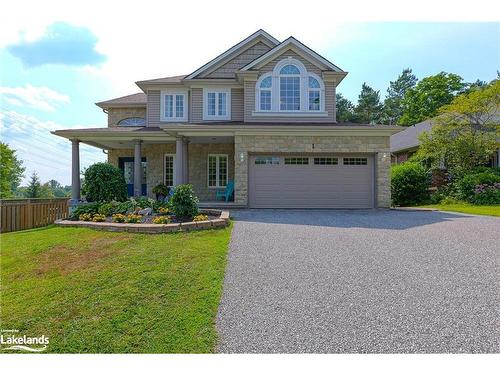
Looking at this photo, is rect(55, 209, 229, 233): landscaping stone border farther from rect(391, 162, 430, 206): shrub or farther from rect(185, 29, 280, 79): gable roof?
rect(391, 162, 430, 206): shrub

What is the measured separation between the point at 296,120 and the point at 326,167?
2.72m

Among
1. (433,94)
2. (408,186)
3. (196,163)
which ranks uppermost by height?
(433,94)

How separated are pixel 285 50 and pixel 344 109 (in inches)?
1250

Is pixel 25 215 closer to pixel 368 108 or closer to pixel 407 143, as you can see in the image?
pixel 407 143

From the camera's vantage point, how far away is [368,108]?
44.8 meters

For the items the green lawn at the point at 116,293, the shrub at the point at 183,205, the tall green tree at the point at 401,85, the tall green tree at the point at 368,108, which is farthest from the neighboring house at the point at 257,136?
the tall green tree at the point at 401,85

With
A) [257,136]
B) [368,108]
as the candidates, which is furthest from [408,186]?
[368,108]

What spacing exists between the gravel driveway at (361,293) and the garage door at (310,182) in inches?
225

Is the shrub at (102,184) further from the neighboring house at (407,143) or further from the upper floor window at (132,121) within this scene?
the neighboring house at (407,143)

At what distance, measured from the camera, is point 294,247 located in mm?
6668

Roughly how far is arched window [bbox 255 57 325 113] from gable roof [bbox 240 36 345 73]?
1.61ft

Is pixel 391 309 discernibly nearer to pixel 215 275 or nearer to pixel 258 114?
pixel 215 275

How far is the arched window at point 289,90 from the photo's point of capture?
14.9 meters

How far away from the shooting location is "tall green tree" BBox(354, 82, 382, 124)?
1761 inches
